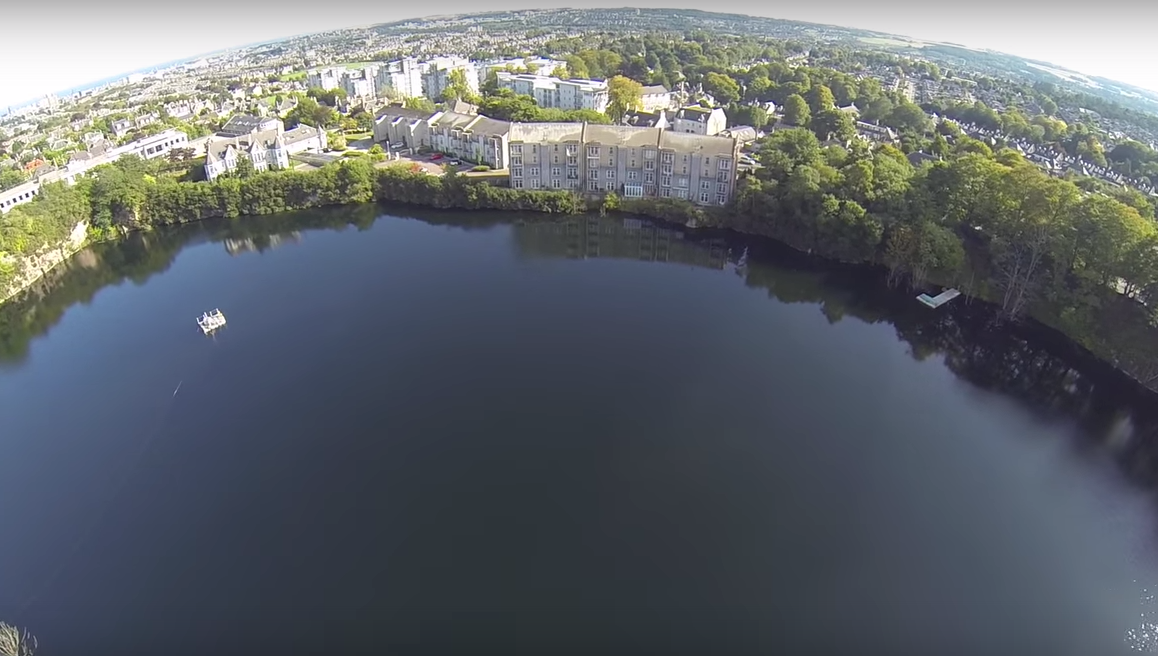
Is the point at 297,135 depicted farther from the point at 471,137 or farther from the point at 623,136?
the point at 623,136

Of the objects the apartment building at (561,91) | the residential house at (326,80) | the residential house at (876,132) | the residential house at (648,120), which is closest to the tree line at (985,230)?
the residential house at (876,132)

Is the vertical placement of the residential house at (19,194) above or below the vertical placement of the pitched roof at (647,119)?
below

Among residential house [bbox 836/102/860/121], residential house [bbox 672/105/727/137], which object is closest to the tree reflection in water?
residential house [bbox 672/105/727/137]

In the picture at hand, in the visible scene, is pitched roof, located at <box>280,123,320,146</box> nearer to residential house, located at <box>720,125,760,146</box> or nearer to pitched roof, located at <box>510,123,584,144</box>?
pitched roof, located at <box>510,123,584,144</box>

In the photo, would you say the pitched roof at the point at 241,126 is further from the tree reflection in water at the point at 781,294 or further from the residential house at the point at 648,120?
the residential house at the point at 648,120

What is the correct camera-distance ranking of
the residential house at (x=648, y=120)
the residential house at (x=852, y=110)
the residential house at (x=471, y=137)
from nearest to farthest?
1. the residential house at (x=471, y=137)
2. the residential house at (x=648, y=120)
3. the residential house at (x=852, y=110)

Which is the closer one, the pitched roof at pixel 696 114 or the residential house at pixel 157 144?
the residential house at pixel 157 144
